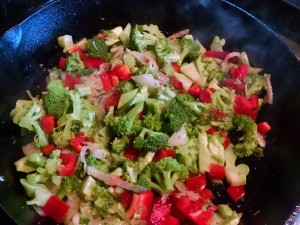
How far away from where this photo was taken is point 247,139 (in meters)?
2.92

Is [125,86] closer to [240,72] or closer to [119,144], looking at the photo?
[119,144]

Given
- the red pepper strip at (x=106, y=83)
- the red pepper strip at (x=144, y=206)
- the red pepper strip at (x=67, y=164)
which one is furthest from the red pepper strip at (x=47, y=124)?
the red pepper strip at (x=144, y=206)

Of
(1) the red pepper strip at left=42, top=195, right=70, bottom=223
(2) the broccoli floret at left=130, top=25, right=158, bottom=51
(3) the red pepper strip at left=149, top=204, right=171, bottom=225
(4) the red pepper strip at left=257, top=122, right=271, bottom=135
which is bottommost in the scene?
(1) the red pepper strip at left=42, top=195, right=70, bottom=223

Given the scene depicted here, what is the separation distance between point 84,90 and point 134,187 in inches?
35.0

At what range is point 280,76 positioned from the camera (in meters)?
3.24

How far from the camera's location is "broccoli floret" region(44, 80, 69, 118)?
2.90 meters

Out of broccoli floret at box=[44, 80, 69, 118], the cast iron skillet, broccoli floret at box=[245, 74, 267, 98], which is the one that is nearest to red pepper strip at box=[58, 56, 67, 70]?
the cast iron skillet

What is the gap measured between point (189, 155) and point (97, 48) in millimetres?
1223

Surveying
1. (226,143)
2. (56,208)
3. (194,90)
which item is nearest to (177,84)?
(194,90)

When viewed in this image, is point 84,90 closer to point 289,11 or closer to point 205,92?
point 205,92

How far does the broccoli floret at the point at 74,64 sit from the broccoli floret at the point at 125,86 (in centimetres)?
41

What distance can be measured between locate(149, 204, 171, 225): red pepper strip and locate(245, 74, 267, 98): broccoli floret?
1.23 metres

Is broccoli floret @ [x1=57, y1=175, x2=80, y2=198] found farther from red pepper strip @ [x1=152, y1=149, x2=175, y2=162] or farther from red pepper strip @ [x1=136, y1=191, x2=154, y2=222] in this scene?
red pepper strip @ [x1=152, y1=149, x2=175, y2=162]

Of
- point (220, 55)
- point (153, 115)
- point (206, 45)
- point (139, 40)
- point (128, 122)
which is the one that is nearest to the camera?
point (128, 122)
